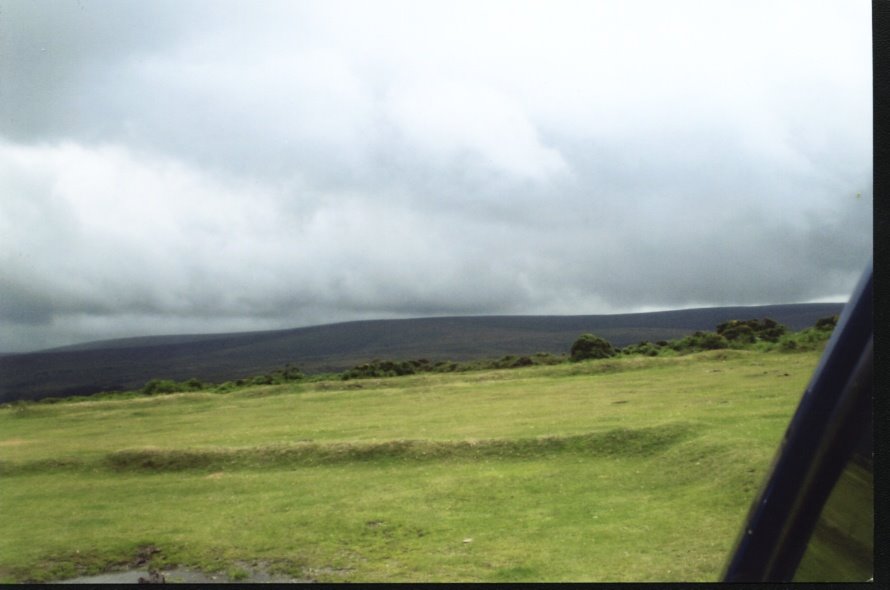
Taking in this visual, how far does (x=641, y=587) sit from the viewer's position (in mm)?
9602

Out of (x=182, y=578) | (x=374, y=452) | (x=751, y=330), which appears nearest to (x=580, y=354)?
(x=751, y=330)

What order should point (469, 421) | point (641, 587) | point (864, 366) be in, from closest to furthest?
1. point (864, 366)
2. point (641, 587)
3. point (469, 421)

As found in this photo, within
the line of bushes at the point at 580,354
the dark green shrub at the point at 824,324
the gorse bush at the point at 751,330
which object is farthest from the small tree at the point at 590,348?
the dark green shrub at the point at 824,324

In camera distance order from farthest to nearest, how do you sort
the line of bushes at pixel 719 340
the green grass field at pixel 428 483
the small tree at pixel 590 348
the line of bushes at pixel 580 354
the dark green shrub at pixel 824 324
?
the small tree at pixel 590 348 < the line of bushes at pixel 580 354 < the line of bushes at pixel 719 340 < the dark green shrub at pixel 824 324 < the green grass field at pixel 428 483

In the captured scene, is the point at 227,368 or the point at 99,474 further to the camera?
the point at 227,368

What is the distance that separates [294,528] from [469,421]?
9.76 metres

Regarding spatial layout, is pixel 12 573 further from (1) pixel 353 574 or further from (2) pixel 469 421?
(2) pixel 469 421

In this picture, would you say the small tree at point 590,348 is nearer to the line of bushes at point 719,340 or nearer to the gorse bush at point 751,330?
the line of bushes at point 719,340

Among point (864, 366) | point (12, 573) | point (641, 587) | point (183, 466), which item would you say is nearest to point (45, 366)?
point (183, 466)

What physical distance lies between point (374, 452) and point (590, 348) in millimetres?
21667

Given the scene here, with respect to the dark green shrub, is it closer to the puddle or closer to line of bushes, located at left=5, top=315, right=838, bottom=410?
line of bushes, located at left=5, top=315, right=838, bottom=410

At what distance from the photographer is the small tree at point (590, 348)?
126 feet

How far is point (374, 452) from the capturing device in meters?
19.8

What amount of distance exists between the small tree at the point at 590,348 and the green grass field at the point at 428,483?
8.49 meters
